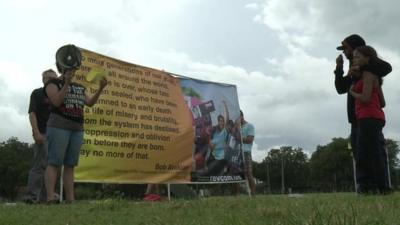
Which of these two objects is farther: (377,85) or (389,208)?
(377,85)

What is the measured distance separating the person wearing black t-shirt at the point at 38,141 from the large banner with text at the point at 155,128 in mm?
638

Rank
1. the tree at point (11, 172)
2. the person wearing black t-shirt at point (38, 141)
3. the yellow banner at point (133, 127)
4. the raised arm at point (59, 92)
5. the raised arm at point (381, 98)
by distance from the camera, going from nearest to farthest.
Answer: the raised arm at point (381, 98)
the raised arm at point (59, 92)
the person wearing black t-shirt at point (38, 141)
the yellow banner at point (133, 127)
the tree at point (11, 172)

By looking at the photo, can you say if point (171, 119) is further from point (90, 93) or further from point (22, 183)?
point (22, 183)

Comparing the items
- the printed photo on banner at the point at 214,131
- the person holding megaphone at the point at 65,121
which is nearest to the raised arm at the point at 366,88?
the person holding megaphone at the point at 65,121

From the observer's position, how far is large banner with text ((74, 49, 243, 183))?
8.38 meters

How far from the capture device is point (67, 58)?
6.67 metres

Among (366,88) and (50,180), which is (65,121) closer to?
(50,180)

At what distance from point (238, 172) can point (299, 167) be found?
11078 cm

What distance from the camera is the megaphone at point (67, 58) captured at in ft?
21.6

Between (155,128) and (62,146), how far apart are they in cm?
306

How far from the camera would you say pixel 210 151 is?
1052cm

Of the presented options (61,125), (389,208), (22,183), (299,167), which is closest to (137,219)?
(389,208)

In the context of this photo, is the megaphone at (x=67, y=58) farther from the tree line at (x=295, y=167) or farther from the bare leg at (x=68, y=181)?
the tree line at (x=295, y=167)

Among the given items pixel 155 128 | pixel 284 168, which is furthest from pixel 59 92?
pixel 284 168
